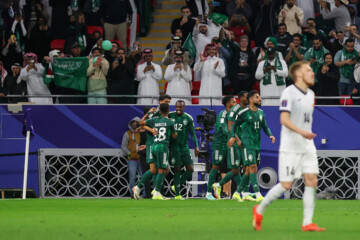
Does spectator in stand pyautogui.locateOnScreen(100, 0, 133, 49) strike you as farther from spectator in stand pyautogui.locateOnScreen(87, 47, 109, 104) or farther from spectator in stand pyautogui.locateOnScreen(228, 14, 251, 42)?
spectator in stand pyautogui.locateOnScreen(228, 14, 251, 42)

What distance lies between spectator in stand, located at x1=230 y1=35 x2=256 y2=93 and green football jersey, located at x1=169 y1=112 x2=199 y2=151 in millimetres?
3132

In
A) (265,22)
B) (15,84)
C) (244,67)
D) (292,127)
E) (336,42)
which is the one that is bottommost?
(292,127)

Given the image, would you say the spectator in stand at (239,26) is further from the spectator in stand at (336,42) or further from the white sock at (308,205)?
the white sock at (308,205)

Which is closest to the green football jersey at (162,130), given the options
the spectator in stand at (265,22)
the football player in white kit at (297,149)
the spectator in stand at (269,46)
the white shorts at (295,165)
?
the spectator in stand at (269,46)

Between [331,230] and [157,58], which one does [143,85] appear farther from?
[331,230]

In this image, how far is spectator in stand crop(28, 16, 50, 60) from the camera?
2808 centimetres

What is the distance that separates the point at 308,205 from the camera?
1201 cm

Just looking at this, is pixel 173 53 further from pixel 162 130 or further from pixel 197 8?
pixel 162 130

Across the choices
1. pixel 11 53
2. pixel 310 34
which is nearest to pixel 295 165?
pixel 310 34

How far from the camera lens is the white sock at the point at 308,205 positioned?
473 inches

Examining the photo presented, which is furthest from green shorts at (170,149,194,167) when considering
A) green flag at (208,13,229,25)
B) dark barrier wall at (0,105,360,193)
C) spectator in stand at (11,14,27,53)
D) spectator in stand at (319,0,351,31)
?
spectator in stand at (11,14,27,53)

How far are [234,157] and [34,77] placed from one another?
268 inches

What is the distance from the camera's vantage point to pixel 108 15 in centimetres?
2819

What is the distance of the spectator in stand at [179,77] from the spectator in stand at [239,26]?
2.51 m
